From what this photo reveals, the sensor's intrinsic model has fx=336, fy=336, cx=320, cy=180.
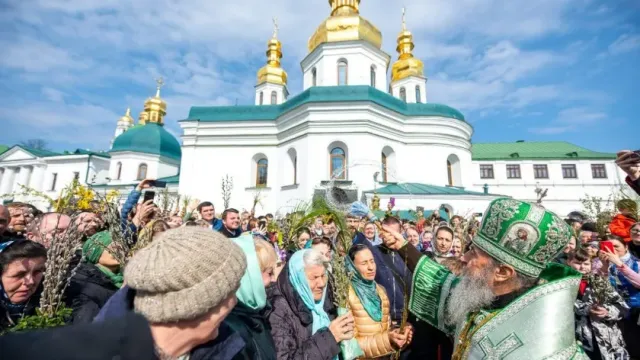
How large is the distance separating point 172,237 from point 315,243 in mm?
3118

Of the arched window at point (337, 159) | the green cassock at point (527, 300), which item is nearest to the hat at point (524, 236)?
the green cassock at point (527, 300)

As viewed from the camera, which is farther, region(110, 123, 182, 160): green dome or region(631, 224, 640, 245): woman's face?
region(110, 123, 182, 160): green dome

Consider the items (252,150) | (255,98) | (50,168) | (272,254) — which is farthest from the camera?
(50,168)

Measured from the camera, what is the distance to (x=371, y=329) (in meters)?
3.03

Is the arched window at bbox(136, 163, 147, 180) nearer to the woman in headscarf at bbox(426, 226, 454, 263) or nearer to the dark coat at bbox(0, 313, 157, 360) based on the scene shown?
the woman in headscarf at bbox(426, 226, 454, 263)

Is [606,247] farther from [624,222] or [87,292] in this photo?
[87,292]

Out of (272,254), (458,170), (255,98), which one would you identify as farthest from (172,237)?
(255,98)

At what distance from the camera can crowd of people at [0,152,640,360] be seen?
1271mm

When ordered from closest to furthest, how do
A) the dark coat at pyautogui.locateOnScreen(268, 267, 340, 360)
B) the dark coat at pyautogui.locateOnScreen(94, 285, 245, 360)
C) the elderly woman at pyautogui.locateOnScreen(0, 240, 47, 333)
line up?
the dark coat at pyautogui.locateOnScreen(94, 285, 245, 360) → the elderly woman at pyautogui.locateOnScreen(0, 240, 47, 333) → the dark coat at pyautogui.locateOnScreen(268, 267, 340, 360)

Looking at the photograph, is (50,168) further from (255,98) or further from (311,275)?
(311,275)

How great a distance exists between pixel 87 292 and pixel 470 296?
2754 millimetres

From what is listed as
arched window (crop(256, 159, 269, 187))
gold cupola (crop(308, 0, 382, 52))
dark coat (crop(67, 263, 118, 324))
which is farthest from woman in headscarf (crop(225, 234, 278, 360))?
gold cupola (crop(308, 0, 382, 52))

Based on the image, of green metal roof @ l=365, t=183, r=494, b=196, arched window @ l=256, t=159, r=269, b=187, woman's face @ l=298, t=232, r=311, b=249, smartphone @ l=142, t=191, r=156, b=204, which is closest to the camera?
smartphone @ l=142, t=191, r=156, b=204

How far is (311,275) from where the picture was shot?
2623 millimetres
